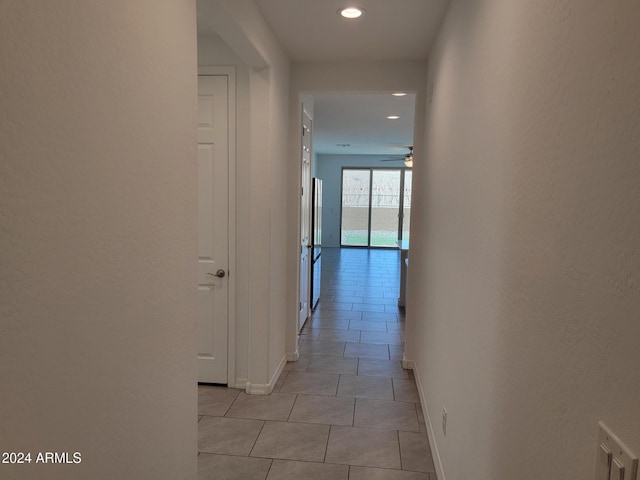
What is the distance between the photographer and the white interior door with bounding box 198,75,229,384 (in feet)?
10.3

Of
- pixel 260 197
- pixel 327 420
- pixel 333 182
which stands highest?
pixel 333 182

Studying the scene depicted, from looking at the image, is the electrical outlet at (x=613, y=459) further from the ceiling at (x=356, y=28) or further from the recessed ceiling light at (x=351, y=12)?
the recessed ceiling light at (x=351, y=12)

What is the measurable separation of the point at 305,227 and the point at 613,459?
4.02 m

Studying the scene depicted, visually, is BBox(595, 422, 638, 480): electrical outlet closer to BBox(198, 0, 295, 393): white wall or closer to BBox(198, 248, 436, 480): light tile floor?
BBox(198, 248, 436, 480): light tile floor

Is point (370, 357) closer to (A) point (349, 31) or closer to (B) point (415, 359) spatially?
(B) point (415, 359)

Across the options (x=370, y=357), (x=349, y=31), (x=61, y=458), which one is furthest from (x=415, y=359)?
(x=61, y=458)

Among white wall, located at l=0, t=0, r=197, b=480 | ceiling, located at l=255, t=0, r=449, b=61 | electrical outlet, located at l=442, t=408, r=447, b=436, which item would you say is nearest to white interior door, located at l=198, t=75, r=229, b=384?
ceiling, located at l=255, t=0, r=449, b=61

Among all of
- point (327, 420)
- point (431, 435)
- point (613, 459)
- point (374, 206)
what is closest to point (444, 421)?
point (431, 435)

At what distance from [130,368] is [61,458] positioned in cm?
30

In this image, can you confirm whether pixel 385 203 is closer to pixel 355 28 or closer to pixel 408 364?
pixel 408 364

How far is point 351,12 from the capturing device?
8.50 feet

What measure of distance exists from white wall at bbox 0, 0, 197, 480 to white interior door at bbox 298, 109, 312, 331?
2.67 m

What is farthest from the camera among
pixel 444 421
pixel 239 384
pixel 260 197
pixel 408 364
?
pixel 408 364

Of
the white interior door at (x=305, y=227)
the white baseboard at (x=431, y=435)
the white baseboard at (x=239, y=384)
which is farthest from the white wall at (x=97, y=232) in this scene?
the white interior door at (x=305, y=227)
